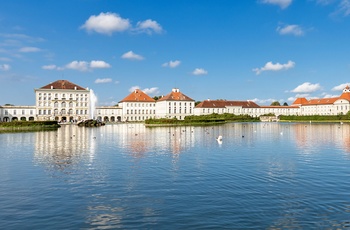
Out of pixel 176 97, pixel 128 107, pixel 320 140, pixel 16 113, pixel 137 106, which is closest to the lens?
pixel 320 140

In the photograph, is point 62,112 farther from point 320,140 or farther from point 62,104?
point 320,140

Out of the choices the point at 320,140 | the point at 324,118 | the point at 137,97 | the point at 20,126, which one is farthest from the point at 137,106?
the point at 320,140

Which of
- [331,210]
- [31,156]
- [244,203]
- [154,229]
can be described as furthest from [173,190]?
[31,156]

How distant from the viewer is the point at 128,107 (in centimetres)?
11938

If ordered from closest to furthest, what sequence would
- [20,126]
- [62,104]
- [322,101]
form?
1. [20,126]
2. [62,104]
3. [322,101]

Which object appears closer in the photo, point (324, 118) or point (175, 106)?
point (324, 118)

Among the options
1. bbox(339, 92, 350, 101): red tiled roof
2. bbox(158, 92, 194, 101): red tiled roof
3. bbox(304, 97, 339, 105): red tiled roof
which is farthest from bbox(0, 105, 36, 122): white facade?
bbox(339, 92, 350, 101): red tiled roof

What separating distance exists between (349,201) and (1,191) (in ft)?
41.0

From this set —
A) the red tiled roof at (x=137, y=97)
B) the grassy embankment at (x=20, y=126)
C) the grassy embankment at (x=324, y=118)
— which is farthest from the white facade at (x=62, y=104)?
the grassy embankment at (x=324, y=118)

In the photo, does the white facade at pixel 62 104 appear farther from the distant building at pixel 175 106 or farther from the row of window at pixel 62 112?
the distant building at pixel 175 106

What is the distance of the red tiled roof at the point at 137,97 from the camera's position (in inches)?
4741

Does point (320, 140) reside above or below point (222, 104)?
below

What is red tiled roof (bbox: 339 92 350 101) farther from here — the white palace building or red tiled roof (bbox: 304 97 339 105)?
red tiled roof (bbox: 304 97 339 105)

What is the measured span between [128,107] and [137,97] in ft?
18.5
